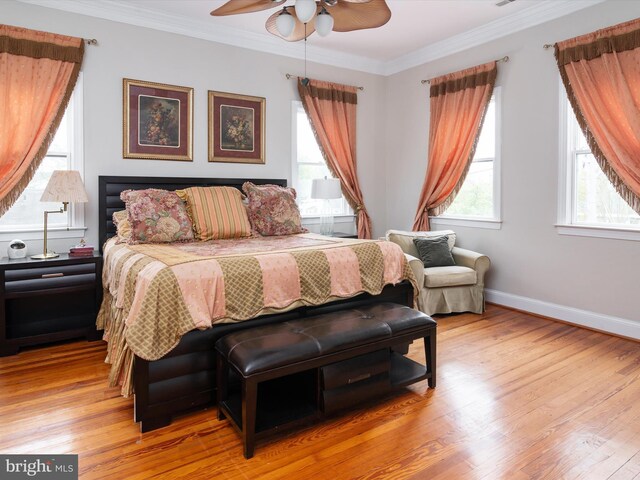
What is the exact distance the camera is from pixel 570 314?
3.99m

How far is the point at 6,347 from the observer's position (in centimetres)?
321

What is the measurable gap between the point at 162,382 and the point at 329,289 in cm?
113

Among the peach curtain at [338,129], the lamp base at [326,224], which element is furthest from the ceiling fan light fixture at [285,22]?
the lamp base at [326,224]

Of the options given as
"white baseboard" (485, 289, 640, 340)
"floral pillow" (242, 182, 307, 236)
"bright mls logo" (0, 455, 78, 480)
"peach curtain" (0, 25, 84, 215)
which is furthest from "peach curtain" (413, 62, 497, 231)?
"bright mls logo" (0, 455, 78, 480)

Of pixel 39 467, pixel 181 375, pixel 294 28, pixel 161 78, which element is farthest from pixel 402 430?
pixel 161 78

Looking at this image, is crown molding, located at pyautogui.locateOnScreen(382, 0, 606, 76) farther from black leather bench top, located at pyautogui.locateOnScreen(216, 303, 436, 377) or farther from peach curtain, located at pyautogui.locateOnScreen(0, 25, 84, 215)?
peach curtain, located at pyautogui.locateOnScreen(0, 25, 84, 215)

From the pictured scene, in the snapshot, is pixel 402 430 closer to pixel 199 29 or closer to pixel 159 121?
pixel 159 121

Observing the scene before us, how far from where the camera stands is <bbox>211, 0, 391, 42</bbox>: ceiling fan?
8.15 feet

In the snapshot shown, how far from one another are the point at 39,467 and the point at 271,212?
2.58m

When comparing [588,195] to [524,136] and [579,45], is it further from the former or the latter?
[579,45]

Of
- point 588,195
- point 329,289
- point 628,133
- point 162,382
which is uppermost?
point 628,133

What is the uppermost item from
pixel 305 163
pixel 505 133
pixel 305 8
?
pixel 305 8

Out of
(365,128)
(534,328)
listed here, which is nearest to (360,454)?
(534,328)

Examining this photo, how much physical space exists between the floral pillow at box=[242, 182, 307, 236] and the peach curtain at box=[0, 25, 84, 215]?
70.4 inches
